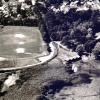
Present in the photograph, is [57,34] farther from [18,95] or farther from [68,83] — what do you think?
[18,95]

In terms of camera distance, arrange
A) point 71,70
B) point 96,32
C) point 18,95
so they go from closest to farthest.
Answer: point 18,95 < point 71,70 < point 96,32

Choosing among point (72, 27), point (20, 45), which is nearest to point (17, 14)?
point (20, 45)

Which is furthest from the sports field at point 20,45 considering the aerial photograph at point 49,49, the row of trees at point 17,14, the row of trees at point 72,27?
the row of trees at point 72,27

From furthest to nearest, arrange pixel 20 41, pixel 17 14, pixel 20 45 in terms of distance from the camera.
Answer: pixel 17 14 → pixel 20 41 → pixel 20 45

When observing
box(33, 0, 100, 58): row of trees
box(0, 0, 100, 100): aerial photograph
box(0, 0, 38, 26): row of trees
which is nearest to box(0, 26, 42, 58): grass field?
box(0, 0, 100, 100): aerial photograph

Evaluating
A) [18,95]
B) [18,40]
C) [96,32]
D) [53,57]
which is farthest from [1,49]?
[96,32]

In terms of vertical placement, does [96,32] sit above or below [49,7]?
below

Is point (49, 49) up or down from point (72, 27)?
down

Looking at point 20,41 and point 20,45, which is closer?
point 20,45

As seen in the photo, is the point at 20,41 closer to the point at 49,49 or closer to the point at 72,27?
the point at 49,49
